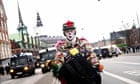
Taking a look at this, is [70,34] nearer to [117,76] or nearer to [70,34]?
[70,34]

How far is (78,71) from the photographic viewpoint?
5.91 metres

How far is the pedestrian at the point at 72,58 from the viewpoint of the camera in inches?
234

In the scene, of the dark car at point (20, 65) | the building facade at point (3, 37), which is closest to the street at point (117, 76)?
the dark car at point (20, 65)

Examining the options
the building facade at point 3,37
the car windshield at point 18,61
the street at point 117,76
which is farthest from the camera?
the building facade at point 3,37

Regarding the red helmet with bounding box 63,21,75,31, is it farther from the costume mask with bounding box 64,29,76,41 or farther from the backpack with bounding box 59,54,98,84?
the backpack with bounding box 59,54,98,84

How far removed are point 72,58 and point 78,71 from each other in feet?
0.73

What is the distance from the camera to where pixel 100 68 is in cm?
751

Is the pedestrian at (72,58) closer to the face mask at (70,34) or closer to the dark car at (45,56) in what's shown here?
the face mask at (70,34)

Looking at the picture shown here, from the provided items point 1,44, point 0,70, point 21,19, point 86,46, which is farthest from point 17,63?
point 1,44

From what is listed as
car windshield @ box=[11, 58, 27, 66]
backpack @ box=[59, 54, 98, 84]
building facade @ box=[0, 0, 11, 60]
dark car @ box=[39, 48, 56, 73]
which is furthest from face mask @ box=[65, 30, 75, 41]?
building facade @ box=[0, 0, 11, 60]

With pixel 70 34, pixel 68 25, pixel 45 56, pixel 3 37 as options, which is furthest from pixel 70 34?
pixel 3 37

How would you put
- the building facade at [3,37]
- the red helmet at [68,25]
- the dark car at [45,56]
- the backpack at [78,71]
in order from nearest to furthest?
the backpack at [78,71] → the red helmet at [68,25] → the dark car at [45,56] → the building facade at [3,37]

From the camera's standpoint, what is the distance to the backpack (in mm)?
5910

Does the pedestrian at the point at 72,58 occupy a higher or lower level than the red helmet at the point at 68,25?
lower
